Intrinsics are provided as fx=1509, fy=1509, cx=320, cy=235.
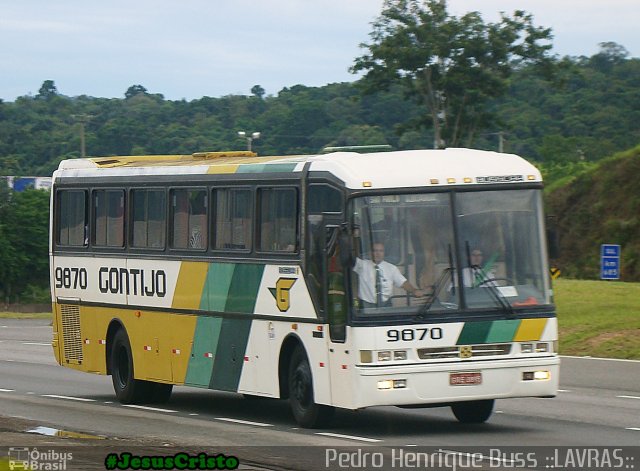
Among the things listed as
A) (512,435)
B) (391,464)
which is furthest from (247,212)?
(391,464)

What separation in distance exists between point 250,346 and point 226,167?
92.4 inches

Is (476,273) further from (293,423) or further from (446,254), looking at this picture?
(293,423)

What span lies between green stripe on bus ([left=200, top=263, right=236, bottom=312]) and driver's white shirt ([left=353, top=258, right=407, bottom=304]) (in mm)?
2876

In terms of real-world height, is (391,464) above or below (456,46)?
below

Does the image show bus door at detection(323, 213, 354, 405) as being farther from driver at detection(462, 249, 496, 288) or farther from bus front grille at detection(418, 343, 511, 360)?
driver at detection(462, 249, 496, 288)

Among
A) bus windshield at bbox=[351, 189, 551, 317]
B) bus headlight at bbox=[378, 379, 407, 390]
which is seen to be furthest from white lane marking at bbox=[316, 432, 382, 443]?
bus windshield at bbox=[351, 189, 551, 317]

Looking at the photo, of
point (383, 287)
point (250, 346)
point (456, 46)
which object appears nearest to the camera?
point (383, 287)

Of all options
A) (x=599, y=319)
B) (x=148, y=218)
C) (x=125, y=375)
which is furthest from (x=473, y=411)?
(x=599, y=319)

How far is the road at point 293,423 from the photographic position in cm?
1430

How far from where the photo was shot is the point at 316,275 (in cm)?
1597

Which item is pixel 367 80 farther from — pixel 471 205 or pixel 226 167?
pixel 471 205

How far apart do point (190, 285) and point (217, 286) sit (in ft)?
2.40

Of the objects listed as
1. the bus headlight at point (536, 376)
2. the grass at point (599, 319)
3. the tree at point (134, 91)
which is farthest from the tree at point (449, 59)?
the tree at point (134, 91)

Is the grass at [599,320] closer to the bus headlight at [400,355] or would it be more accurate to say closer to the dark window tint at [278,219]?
the dark window tint at [278,219]
